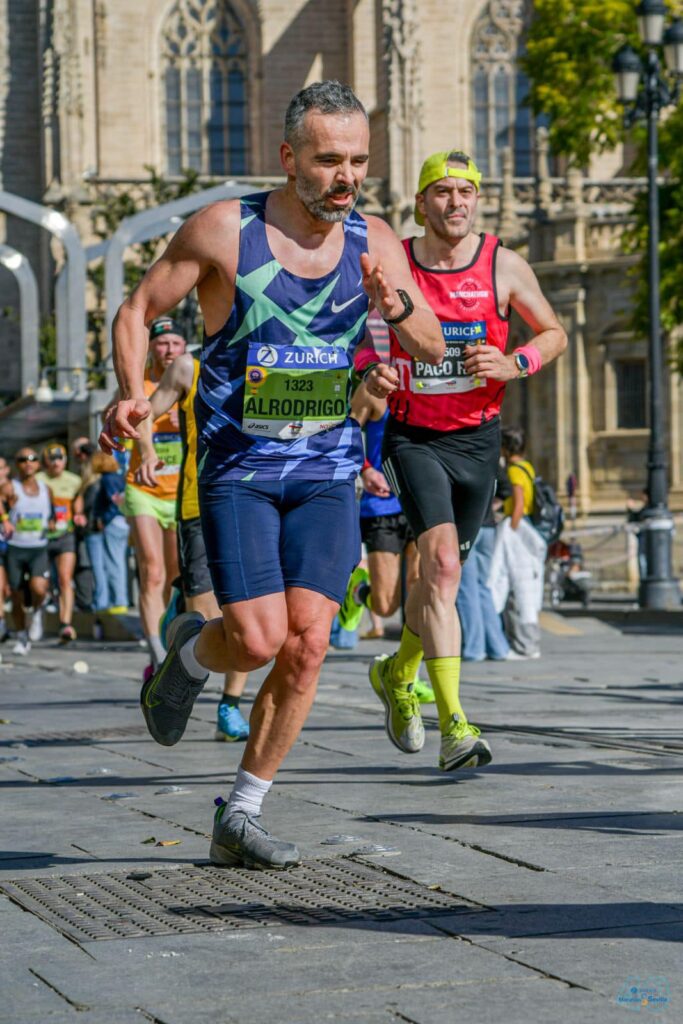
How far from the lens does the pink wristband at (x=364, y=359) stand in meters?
6.97

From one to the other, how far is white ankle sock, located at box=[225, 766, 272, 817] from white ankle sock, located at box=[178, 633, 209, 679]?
0.32 meters

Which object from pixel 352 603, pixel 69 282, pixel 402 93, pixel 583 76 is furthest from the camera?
pixel 402 93

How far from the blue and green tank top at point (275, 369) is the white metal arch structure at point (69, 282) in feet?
61.3

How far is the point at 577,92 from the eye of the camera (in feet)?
92.7

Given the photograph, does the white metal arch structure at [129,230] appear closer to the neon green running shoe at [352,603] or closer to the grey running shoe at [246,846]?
the neon green running shoe at [352,603]

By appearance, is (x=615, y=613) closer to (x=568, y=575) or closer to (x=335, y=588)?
(x=568, y=575)

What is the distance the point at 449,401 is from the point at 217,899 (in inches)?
108

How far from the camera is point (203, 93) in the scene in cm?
5162

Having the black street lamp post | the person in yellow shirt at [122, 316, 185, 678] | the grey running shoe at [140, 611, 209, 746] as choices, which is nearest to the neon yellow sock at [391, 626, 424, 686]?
the grey running shoe at [140, 611, 209, 746]

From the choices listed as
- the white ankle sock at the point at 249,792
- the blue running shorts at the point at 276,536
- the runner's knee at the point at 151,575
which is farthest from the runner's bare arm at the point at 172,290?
the runner's knee at the point at 151,575

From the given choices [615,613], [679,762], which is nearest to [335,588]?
[679,762]

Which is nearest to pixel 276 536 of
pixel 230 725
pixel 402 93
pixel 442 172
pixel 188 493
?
pixel 442 172

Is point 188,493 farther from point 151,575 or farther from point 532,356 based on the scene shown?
point 532,356

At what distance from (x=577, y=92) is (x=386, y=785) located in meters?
22.9
